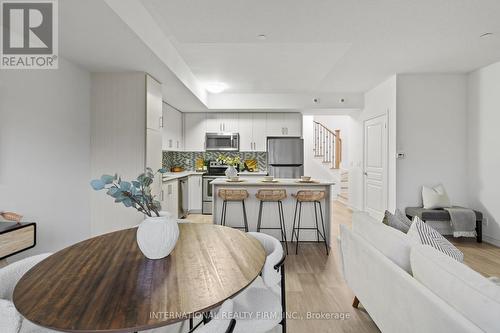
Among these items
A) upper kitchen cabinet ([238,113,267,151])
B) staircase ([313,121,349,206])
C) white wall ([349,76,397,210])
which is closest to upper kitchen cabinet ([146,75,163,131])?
upper kitchen cabinet ([238,113,267,151])

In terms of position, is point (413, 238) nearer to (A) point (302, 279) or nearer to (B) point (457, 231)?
(A) point (302, 279)

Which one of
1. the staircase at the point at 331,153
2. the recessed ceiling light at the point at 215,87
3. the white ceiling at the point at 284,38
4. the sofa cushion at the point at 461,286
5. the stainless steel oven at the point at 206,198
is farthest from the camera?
the staircase at the point at 331,153

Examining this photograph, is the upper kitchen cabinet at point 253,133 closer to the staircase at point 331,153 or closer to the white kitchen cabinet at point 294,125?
the white kitchen cabinet at point 294,125

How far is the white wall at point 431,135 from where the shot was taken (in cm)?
457

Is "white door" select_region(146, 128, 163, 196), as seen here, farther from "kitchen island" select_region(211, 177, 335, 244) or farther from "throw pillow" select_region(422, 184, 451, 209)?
"throw pillow" select_region(422, 184, 451, 209)

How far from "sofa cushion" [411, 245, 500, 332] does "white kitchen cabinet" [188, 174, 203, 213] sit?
511 centimetres

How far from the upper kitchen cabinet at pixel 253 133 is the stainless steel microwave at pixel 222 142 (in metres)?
0.14

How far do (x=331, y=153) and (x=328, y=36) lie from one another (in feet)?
19.8

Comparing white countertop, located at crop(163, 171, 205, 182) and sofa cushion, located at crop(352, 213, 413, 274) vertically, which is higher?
white countertop, located at crop(163, 171, 205, 182)

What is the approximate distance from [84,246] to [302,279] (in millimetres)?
2065

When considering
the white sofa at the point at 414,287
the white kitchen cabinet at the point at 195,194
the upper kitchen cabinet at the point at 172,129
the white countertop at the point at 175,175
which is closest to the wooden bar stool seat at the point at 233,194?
the white countertop at the point at 175,175

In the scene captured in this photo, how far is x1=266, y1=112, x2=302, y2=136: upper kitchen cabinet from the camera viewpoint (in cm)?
636

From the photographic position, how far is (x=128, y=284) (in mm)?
1123

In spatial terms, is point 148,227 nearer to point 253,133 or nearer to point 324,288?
point 324,288
